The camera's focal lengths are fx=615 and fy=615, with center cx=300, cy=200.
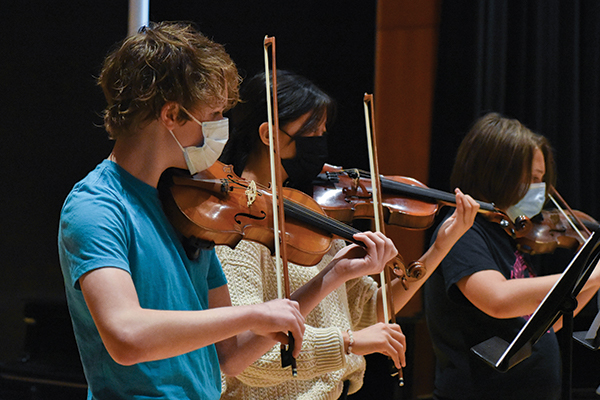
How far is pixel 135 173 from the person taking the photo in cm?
114

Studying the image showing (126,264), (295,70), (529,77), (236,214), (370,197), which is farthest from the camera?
(529,77)

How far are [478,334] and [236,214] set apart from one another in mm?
1024

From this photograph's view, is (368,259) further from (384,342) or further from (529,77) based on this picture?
(529,77)

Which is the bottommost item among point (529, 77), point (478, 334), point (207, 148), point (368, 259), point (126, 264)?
point (478, 334)

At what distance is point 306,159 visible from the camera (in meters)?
1.68

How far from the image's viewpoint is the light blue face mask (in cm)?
213

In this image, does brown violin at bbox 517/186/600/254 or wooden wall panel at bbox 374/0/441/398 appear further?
wooden wall panel at bbox 374/0/441/398

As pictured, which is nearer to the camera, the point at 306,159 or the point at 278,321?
the point at 278,321

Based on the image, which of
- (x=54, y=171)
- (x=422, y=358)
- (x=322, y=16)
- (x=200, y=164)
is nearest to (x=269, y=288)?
(x=200, y=164)

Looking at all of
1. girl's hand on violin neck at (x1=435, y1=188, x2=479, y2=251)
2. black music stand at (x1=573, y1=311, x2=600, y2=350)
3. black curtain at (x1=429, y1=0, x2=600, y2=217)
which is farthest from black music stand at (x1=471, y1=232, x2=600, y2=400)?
black curtain at (x1=429, y1=0, x2=600, y2=217)

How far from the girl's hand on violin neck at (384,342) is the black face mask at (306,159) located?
47 cm

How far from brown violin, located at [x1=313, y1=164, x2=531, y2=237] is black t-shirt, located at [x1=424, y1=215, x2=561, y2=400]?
14cm

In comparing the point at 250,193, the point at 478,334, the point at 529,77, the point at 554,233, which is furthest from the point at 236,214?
the point at 529,77

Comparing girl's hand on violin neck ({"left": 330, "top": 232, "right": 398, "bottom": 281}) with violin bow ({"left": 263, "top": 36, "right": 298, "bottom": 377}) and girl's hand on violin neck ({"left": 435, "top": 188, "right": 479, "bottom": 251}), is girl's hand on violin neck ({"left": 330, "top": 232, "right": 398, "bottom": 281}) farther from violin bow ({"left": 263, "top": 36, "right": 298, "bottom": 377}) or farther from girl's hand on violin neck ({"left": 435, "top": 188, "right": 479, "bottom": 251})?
girl's hand on violin neck ({"left": 435, "top": 188, "right": 479, "bottom": 251})
